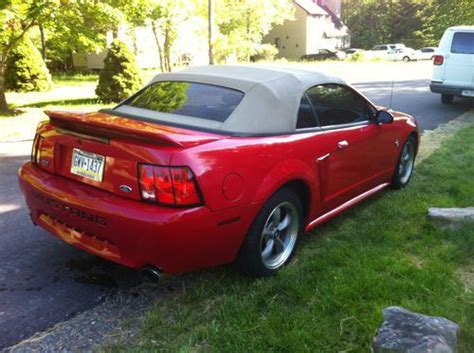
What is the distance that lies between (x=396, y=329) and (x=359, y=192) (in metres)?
2.28

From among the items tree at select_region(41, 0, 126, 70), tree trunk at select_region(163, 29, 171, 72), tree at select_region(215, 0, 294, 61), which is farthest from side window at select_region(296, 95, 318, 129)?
tree at select_region(215, 0, 294, 61)

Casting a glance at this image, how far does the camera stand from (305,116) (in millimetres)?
3943

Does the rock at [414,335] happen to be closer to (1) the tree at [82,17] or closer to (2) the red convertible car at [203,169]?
(2) the red convertible car at [203,169]

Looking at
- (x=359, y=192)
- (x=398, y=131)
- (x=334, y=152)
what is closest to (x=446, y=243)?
(x=359, y=192)

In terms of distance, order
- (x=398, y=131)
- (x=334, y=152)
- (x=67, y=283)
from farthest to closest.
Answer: (x=398, y=131), (x=334, y=152), (x=67, y=283)

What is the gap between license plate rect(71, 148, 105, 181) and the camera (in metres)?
3.15

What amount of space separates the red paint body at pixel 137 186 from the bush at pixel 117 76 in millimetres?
9863

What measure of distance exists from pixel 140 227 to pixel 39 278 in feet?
3.98

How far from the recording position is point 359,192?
15.5 feet

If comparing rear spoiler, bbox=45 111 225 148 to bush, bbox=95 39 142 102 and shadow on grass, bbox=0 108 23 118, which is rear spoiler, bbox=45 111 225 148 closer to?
shadow on grass, bbox=0 108 23 118

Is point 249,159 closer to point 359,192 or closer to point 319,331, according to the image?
point 319,331

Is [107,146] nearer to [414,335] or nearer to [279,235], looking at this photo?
[279,235]

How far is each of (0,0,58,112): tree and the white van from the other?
902 centimetres

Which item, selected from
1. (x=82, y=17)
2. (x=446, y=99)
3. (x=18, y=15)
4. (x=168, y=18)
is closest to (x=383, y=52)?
(x=168, y=18)
